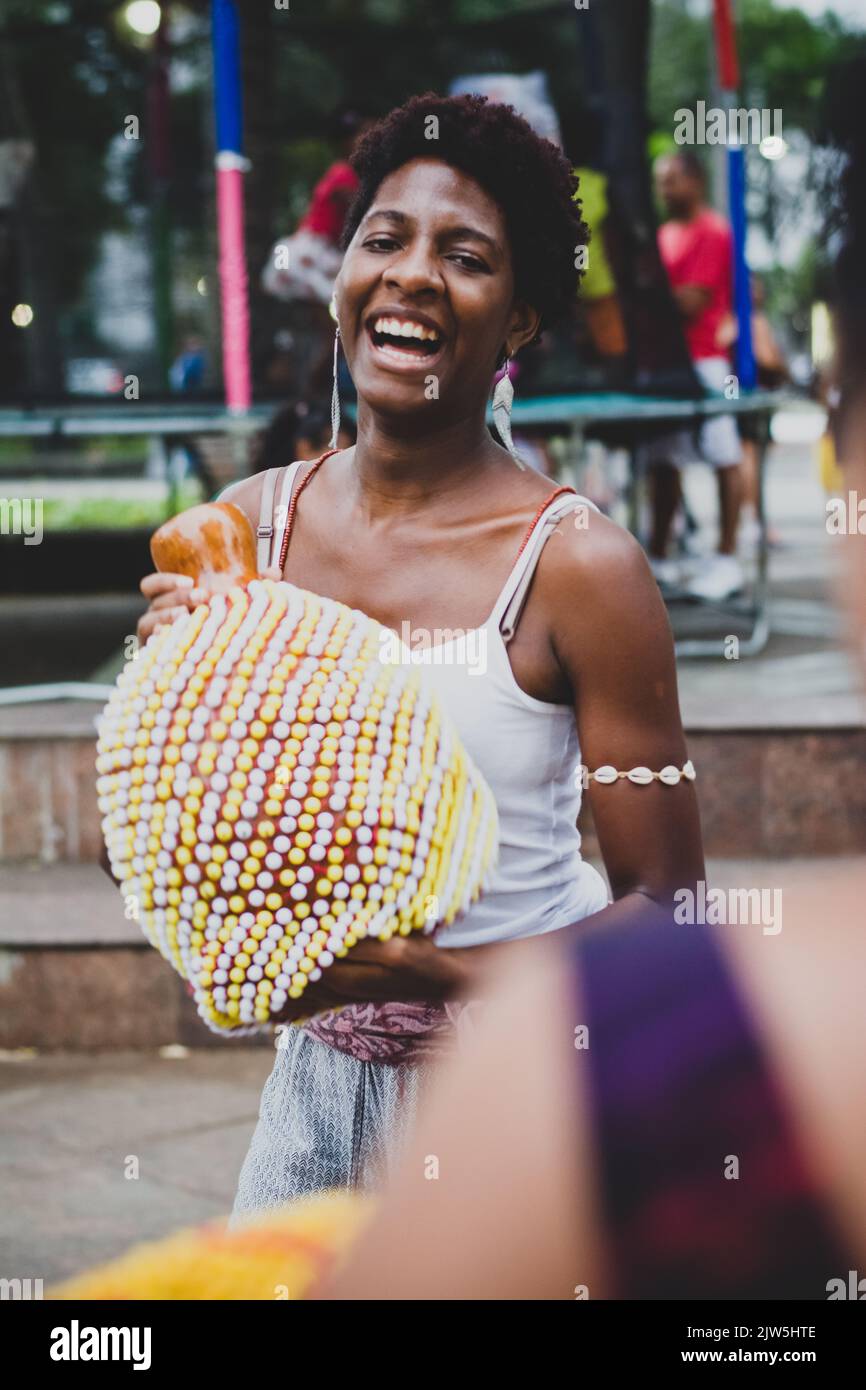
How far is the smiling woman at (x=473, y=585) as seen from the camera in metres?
1.98

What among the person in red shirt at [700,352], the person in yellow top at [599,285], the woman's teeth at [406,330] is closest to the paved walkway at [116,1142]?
the woman's teeth at [406,330]

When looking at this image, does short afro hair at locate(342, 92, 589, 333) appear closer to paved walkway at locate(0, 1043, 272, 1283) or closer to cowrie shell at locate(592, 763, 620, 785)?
cowrie shell at locate(592, 763, 620, 785)

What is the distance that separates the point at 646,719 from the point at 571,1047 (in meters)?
1.07

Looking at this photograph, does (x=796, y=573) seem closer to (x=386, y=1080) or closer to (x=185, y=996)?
(x=185, y=996)

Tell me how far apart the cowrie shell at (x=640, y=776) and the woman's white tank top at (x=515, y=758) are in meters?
0.10

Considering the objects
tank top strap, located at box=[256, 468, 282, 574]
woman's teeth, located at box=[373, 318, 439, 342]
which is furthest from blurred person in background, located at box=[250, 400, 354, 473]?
woman's teeth, located at box=[373, 318, 439, 342]

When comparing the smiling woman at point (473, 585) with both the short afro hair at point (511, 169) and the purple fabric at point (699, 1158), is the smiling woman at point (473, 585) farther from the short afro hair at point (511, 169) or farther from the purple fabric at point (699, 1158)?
the purple fabric at point (699, 1158)

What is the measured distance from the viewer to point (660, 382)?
6.94 m

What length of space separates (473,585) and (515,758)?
203 millimetres

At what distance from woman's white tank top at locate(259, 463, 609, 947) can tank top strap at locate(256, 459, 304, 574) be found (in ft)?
0.93

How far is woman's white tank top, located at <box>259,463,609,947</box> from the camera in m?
1.97

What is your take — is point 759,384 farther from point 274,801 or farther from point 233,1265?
point 233,1265

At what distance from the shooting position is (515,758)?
6.59 feet

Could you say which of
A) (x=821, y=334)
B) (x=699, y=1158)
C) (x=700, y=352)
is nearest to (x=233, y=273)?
(x=700, y=352)
